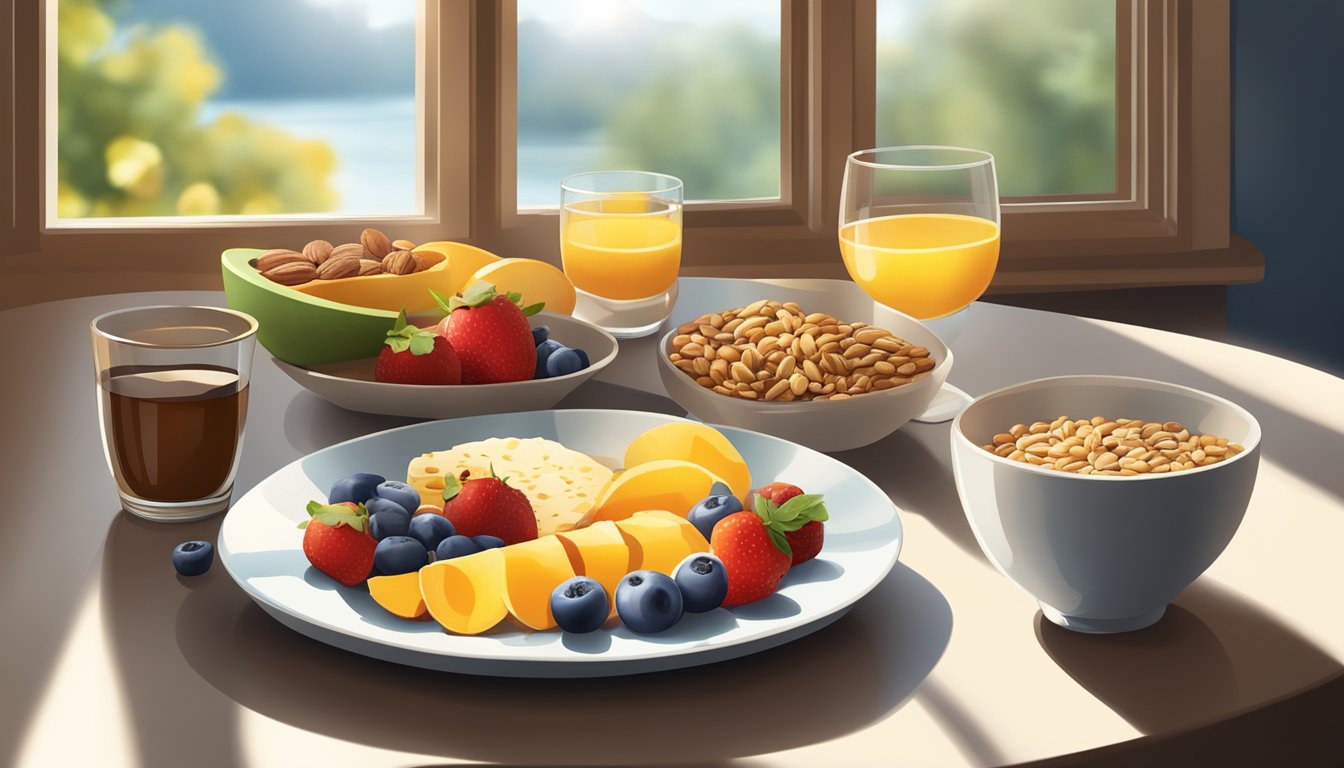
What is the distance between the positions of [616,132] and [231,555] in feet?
6.50

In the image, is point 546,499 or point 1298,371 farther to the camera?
point 1298,371

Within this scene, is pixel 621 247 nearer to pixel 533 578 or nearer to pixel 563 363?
pixel 563 363

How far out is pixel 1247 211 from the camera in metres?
2.80

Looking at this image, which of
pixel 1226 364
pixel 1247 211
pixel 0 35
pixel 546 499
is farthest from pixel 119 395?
pixel 1247 211

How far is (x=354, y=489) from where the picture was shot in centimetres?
91

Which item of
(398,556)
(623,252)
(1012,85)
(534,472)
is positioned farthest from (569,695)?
(1012,85)

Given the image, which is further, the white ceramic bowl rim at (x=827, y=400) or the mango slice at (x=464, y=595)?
the white ceramic bowl rim at (x=827, y=400)

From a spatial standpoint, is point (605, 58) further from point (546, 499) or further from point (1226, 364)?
Answer: point (546, 499)

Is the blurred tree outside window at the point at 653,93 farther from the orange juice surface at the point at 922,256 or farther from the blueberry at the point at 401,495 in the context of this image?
the blueberry at the point at 401,495

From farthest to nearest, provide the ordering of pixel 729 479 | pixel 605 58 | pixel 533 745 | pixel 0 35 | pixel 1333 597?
pixel 605 58 → pixel 0 35 → pixel 729 479 → pixel 1333 597 → pixel 533 745

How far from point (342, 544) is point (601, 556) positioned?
0.15 metres

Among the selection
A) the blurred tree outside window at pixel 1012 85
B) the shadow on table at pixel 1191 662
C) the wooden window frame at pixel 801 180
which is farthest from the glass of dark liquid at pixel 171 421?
the blurred tree outside window at pixel 1012 85

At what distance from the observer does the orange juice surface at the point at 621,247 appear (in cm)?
153

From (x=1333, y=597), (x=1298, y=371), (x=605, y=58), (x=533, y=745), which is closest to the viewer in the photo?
(x=533, y=745)
